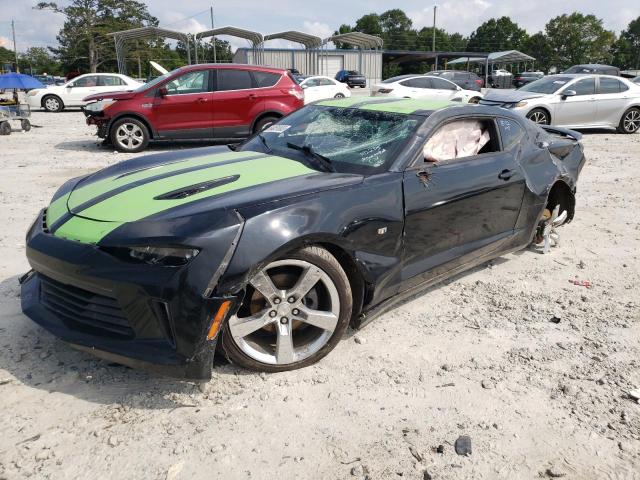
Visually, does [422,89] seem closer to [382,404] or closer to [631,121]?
[631,121]

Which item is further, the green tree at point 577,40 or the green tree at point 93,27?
the green tree at point 577,40

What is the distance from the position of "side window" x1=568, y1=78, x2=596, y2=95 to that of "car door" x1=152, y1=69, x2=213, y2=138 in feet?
28.0

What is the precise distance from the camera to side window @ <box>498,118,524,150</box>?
399 centimetres

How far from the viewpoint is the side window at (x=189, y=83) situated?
32.0ft

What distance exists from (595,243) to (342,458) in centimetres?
402

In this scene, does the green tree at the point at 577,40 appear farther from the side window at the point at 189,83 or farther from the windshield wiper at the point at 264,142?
the windshield wiper at the point at 264,142

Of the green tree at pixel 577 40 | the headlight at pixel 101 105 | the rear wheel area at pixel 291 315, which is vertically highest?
the green tree at pixel 577 40

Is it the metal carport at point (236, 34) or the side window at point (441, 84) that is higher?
the metal carport at point (236, 34)

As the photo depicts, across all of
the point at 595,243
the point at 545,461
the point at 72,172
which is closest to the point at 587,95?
the point at 595,243

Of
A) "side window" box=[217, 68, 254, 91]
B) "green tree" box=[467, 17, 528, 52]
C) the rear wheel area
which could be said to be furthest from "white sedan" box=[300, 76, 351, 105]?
"green tree" box=[467, 17, 528, 52]

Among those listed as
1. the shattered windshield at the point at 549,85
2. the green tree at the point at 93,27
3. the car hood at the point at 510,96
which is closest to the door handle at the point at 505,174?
the car hood at the point at 510,96

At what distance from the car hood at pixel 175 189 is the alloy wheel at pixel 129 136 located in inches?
261

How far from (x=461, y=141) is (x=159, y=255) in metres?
2.39

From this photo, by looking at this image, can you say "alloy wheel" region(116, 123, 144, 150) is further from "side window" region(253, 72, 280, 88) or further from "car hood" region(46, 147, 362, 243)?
"car hood" region(46, 147, 362, 243)
